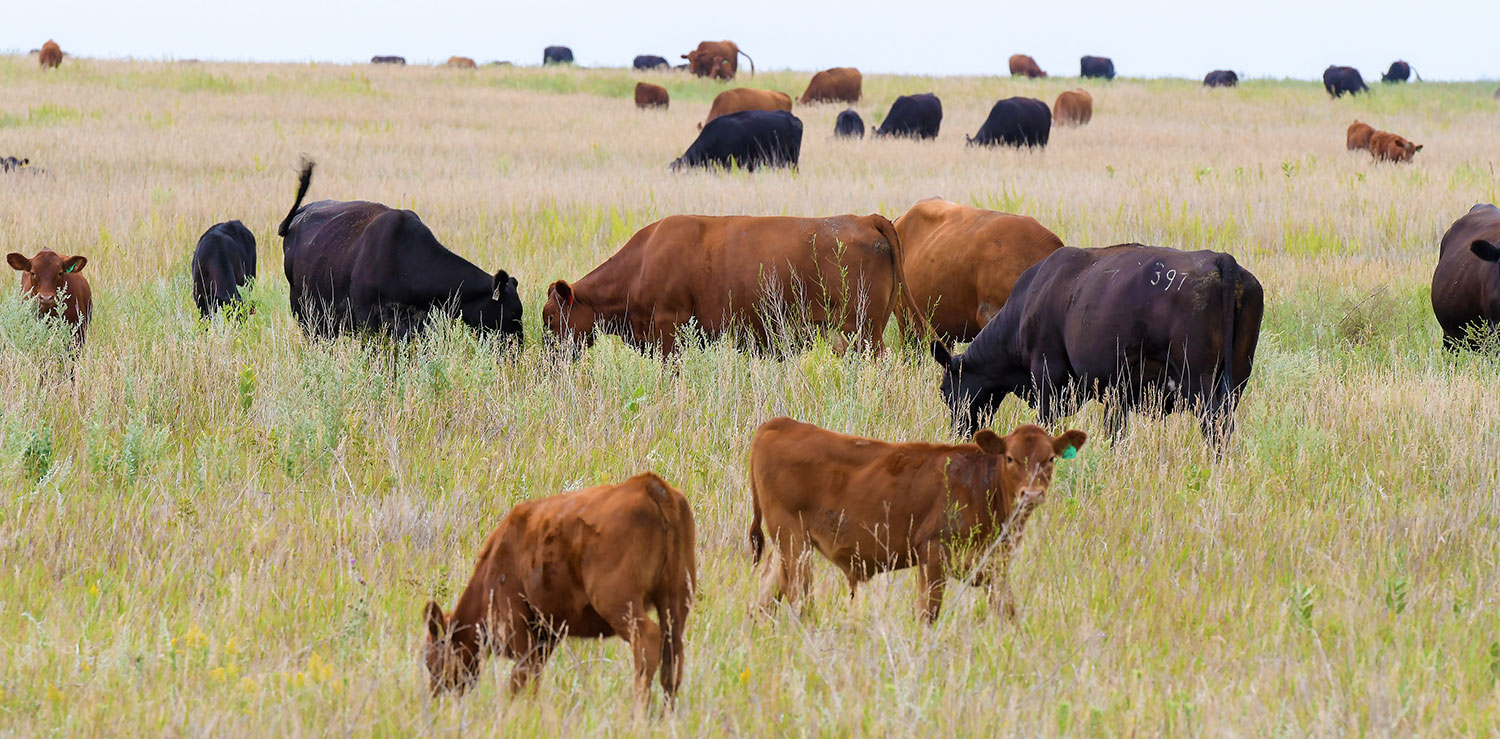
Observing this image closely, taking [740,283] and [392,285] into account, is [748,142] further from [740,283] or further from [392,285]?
[392,285]

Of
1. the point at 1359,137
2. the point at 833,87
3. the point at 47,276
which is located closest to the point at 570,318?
the point at 47,276

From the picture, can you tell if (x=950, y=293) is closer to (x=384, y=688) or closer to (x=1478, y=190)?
(x=384, y=688)

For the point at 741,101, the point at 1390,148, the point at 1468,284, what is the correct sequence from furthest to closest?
the point at 741,101 < the point at 1390,148 < the point at 1468,284

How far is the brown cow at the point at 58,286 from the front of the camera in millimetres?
8859

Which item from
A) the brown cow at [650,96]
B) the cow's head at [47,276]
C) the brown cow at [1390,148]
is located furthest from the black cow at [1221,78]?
the cow's head at [47,276]

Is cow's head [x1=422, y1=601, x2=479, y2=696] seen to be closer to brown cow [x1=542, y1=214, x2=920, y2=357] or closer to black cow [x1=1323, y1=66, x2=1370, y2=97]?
brown cow [x1=542, y1=214, x2=920, y2=357]

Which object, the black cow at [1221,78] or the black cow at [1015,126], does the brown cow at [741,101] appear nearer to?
the black cow at [1015,126]

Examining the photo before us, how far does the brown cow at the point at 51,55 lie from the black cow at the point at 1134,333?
40.4 m

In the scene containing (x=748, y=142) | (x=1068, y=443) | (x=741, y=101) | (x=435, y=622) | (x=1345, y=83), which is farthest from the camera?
(x=1345, y=83)

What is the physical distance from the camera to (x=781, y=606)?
4.42m

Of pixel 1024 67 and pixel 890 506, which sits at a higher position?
pixel 1024 67

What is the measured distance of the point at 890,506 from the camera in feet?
14.2

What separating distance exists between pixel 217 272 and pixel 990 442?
8.14 m

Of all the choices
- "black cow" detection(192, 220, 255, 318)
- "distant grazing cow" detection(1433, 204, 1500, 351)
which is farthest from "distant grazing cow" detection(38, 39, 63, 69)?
"distant grazing cow" detection(1433, 204, 1500, 351)
